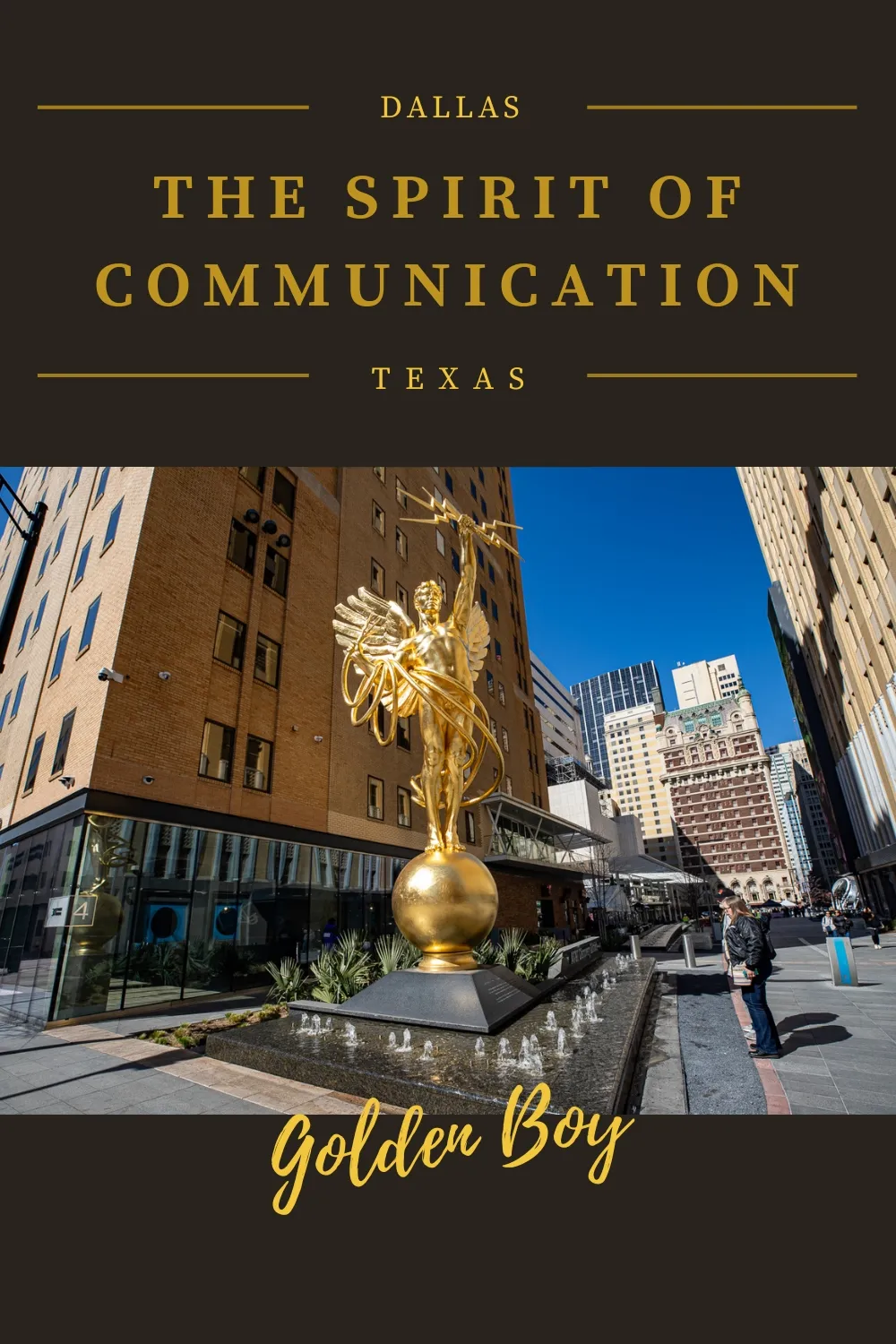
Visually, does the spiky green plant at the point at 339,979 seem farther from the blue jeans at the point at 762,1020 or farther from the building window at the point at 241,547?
the building window at the point at 241,547

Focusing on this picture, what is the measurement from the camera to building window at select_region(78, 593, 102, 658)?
48.5 feet

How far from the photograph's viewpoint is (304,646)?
64.9 feet

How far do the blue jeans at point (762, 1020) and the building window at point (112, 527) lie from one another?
1727 centimetres

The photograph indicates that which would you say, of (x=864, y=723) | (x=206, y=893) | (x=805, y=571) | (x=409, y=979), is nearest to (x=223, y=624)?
(x=206, y=893)

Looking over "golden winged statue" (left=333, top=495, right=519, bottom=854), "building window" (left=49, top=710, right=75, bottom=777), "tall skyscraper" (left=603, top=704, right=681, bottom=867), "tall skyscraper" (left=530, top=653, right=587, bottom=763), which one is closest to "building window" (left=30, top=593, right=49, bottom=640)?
"building window" (left=49, top=710, right=75, bottom=777)

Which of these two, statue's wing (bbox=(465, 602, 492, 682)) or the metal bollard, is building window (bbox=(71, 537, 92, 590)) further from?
the metal bollard

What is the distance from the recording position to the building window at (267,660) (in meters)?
17.8

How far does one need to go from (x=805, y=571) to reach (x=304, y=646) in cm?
4112

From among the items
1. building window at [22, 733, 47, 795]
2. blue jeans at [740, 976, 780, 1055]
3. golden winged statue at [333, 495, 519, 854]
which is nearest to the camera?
blue jeans at [740, 976, 780, 1055]

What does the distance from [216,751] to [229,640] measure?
3.43m

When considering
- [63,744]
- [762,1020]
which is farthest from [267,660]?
[762,1020]

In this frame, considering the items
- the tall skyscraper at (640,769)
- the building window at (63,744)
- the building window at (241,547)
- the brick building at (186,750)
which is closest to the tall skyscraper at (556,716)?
the tall skyscraper at (640,769)

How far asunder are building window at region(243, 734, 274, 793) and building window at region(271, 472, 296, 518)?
8.66m
